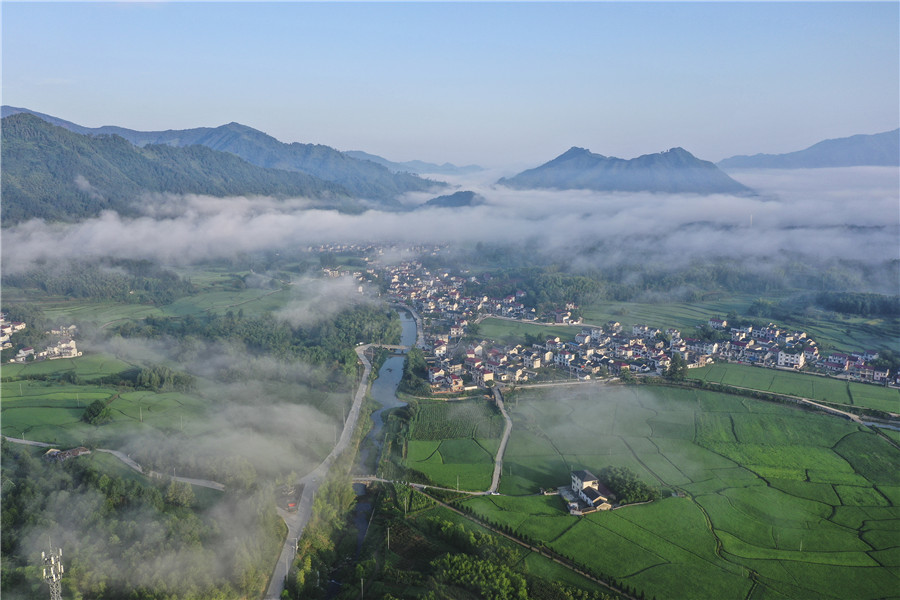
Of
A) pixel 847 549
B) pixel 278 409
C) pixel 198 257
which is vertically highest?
pixel 198 257

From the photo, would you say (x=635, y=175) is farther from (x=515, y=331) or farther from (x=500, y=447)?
(x=500, y=447)

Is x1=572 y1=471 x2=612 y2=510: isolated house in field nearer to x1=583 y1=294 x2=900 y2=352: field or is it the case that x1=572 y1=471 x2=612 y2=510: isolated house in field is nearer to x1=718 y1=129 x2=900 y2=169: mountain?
x1=583 y1=294 x2=900 y2=352: field

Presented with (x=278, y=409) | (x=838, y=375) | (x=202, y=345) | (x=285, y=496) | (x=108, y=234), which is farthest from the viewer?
(x=108, y=234)

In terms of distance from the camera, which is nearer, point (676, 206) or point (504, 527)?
point (504, 527)

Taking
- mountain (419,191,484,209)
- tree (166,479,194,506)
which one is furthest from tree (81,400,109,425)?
mountain (419,191,484,209)

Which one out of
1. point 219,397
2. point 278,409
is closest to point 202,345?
point 219,397

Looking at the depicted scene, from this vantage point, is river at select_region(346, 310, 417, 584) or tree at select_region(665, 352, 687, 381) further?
tree at select_region(665, 352, 687, 381)

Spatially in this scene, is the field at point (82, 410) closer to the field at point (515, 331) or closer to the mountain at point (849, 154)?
the field at point (515, 331)

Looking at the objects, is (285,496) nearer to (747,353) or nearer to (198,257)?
(747,353)
